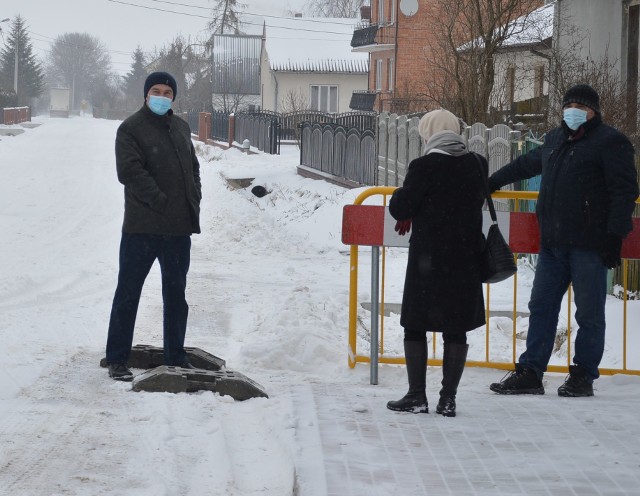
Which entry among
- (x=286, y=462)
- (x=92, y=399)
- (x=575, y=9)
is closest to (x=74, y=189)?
(x=575, y=9)

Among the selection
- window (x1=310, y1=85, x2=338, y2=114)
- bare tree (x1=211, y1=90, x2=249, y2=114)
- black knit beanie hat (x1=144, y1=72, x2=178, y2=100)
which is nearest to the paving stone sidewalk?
black knit beanie hat (x1=144, y1=72, x2=178, y2=100)

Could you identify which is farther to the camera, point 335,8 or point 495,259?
point 335,8

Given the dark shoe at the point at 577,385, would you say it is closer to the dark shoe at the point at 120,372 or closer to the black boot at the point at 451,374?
the black boot at the point at 451,374

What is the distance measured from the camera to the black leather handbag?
573 centimetres

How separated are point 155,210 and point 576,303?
257cm

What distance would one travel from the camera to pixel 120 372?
22.0ft

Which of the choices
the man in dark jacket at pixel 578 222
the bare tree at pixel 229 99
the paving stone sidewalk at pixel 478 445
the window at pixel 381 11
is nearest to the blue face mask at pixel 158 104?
the paving stone sidewalk at pixel 478 445

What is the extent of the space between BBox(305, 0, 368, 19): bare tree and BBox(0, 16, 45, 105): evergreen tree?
2662cm

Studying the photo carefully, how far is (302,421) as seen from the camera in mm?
5602

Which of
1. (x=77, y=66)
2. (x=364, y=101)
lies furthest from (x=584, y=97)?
Result: (x=77, y=66)

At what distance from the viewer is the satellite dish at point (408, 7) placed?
48438 millimetres

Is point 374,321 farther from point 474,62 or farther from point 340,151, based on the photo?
point 340,151

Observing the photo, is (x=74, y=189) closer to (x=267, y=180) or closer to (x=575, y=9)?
(x=267, y=180)

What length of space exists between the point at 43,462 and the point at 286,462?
1.09m
